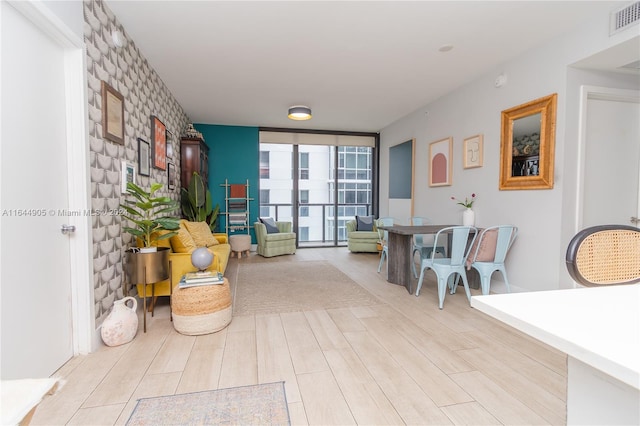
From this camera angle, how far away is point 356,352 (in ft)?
7.18

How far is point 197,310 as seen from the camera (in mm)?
2465

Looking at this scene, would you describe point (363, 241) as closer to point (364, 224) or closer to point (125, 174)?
point (364, 224)

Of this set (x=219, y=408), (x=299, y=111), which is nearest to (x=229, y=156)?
(x=299, y=111)

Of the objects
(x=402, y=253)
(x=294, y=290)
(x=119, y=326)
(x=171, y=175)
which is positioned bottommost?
(x=294, y=290)

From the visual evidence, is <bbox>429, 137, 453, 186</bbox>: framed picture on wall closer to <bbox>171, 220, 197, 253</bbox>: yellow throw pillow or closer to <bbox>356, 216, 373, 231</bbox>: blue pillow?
<bbox>356, 216, 373, 231</bbox>: blue pillow

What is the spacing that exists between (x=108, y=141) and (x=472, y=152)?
4003 mm

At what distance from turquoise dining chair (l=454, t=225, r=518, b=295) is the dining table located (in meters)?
0.50

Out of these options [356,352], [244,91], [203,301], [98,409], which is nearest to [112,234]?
[203,301]

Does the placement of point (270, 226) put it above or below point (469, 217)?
below

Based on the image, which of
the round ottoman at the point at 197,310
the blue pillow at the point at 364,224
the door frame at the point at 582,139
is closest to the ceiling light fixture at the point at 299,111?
the blue pillow at the point at 364,224

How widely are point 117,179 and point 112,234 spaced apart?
0.47 metres

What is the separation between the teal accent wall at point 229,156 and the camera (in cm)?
642

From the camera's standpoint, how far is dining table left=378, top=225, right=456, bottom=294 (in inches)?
141

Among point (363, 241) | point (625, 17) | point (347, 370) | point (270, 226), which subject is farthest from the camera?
point (363, 241)
